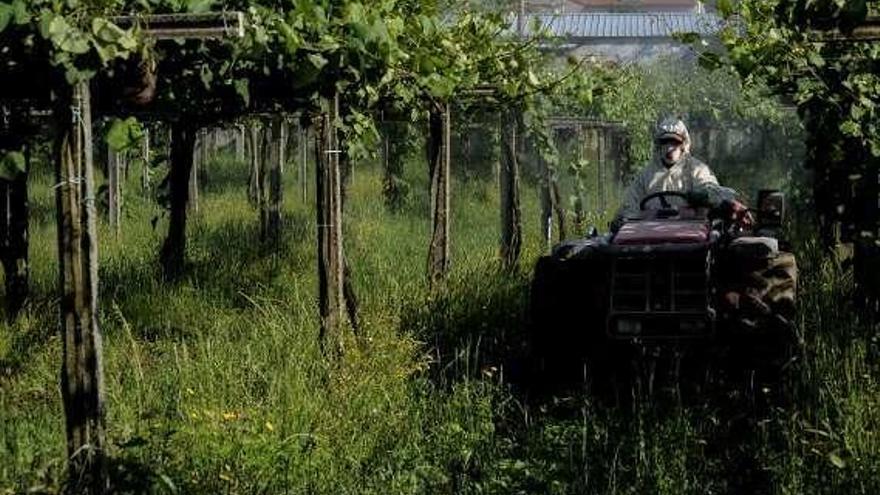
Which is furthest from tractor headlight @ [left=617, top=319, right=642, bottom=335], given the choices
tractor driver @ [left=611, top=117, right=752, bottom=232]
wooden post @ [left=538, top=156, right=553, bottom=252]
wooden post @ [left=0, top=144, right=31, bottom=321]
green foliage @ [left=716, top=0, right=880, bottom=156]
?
wooden post @ [left=538, top=156, right=553, bottom=252]

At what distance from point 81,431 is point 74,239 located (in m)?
0.74

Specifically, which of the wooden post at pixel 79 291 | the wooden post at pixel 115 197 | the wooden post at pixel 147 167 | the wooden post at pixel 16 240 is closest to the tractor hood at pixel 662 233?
the wooden post at pixel 79 291

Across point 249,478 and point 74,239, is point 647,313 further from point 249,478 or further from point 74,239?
point 74,239

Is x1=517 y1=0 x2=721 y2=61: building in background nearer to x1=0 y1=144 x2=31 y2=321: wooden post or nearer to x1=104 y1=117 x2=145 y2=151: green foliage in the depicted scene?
x1=0 y1=144 x2=31 y2=321: wooden post

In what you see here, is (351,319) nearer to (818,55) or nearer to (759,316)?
(759,316)

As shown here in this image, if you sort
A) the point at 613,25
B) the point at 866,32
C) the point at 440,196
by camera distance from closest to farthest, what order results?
the point at 866,32
the point at 440,196
the point at 613,25

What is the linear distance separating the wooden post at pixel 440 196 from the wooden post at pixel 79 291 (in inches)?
203

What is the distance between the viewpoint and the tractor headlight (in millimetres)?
6832

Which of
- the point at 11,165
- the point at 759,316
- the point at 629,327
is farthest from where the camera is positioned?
the point at 759,316

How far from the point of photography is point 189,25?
5.14 m

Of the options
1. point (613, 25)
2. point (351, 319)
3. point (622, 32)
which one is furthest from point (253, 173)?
point (613, 25)

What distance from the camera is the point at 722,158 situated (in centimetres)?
3212

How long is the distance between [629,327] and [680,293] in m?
0.32

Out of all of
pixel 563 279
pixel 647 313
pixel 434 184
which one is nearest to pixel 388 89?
pixel 434 184
